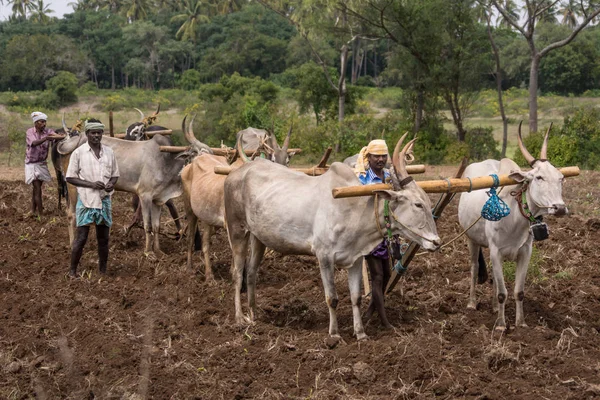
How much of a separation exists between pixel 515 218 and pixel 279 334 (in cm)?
228

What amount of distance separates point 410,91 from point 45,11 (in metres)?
57.3

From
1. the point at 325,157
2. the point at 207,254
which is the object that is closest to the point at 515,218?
the point at 325,157

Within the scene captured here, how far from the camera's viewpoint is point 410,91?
25672 millimetres

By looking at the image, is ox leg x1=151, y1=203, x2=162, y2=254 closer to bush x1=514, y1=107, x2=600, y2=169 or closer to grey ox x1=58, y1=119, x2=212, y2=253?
grey ox x1=58, y1=119, x2=212, y2=253

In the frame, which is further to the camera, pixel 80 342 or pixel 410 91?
pixel 410 91

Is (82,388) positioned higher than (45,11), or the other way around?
(45,11)

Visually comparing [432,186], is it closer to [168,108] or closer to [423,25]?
[423,25]

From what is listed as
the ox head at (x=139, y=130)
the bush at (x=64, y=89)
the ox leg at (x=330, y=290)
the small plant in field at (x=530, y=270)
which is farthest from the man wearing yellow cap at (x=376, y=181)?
the bush at (x=64, y=89)

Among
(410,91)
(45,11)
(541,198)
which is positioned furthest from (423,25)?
(45,11)

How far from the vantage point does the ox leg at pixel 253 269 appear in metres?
7.87

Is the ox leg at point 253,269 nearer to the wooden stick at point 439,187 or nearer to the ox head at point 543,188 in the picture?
the wooden stick at point 439,187

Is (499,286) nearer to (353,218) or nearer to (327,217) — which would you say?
(353,218)

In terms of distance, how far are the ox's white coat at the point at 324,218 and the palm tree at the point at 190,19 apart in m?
59.8

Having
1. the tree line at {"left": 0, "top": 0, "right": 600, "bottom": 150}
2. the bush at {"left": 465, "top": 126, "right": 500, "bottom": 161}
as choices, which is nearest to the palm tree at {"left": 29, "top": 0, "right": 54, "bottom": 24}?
the tree line at {"left": 0, "top": 0, "right": 600, "bottom": 150}
